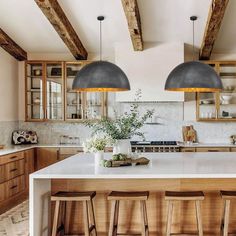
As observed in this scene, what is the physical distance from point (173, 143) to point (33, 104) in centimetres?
290

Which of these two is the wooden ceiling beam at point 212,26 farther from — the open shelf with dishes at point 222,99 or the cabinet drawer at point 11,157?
the cabinet drawer at point 11,157

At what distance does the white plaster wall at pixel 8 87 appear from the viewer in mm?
6715

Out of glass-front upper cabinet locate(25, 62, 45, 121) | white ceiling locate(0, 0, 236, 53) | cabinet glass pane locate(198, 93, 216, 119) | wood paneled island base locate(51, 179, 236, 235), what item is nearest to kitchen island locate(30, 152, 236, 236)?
wood paneled island base locate(51, 179, 236, 235)

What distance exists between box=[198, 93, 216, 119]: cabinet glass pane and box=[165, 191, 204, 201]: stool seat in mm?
3563

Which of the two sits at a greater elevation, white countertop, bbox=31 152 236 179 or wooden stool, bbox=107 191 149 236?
white countertop, bbox=31 152 236 179

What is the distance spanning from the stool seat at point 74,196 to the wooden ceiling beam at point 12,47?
3.88m

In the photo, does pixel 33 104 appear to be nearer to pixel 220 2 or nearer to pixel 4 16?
pixel 4 16

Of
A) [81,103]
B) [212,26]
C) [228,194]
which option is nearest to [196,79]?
[228,194]

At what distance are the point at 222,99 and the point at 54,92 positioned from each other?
10.8 feet

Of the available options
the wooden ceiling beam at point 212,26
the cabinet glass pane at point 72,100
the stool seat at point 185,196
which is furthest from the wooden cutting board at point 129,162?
the cabinet glass pane at point 72,100

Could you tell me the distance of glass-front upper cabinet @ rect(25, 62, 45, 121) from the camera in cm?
712

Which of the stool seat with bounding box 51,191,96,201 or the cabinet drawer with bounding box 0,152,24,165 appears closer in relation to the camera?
the stool seat with bounding box 51,191,96,201

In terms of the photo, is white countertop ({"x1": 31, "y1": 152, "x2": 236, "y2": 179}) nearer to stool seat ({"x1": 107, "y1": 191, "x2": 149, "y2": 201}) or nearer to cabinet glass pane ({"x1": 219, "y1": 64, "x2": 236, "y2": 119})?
stool seat ({"x1": 107, "y1": 191, "x2": 149, "y2": 201})

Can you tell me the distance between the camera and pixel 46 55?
291 inches
